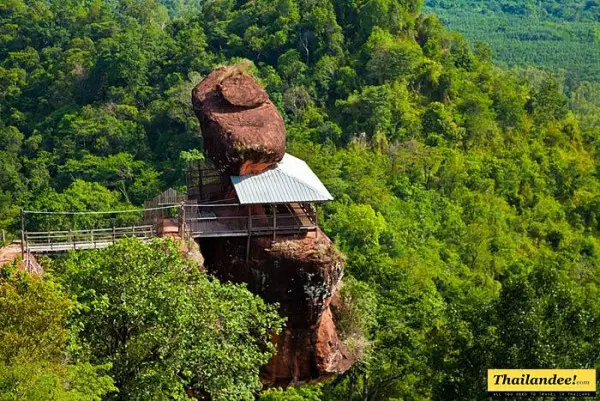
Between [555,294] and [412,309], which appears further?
[412,309]

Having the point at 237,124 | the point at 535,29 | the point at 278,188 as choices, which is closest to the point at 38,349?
the point at 278,188

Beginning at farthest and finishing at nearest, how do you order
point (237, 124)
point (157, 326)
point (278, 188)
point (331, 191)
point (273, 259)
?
point (331, 191), point (237, 124), point (278, 188), point (273, 259), point (157, 326)

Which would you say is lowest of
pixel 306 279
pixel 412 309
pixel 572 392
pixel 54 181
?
pixel 54 181

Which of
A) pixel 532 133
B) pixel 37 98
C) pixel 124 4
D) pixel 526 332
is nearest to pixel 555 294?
pixel 526 332

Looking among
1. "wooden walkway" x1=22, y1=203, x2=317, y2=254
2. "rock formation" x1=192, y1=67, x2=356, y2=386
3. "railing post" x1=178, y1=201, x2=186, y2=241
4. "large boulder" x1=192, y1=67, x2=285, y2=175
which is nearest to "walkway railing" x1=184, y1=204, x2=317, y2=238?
"wooden walkway" x1=22, y1=203, x2=317, y2=254

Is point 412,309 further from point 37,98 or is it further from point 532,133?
point 37,98

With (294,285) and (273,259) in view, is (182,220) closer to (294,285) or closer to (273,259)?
(273,259)

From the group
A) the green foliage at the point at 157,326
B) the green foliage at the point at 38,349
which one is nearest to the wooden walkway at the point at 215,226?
the green foliage at the point at 157,326

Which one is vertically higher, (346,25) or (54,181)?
(346,25)
